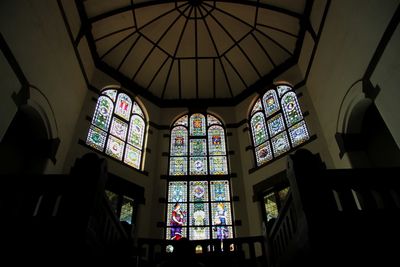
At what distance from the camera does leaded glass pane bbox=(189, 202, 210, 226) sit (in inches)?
351

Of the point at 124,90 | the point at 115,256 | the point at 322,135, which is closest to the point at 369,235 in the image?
the point at 115,256

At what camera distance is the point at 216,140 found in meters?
10.9

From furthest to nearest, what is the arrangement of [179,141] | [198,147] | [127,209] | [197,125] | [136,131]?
[197,125] → [179,141] → [198,147] → [136,131] → [127,209]

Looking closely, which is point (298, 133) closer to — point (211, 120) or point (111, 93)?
point (211, 120)

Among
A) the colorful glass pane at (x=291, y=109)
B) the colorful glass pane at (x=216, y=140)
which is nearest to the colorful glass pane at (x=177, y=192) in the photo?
the colorful glass pane at (x=216, y=140)

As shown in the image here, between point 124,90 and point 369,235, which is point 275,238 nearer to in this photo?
point 369,235

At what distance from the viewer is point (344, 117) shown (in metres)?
7.45

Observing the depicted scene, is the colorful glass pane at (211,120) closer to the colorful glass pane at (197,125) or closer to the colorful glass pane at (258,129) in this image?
the colorful glass pane at (197,125)

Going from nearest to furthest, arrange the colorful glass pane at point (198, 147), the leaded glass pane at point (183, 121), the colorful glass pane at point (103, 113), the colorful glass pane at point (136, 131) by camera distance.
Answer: the colorful glass pane at point (103, 113), the colorful glass pane at point (136, 131), the colorful glass pane at point (198, 147), the leaded glass pane at point (183, 121)

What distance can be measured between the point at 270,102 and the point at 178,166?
3824mm

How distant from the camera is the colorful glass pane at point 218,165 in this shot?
10.1m

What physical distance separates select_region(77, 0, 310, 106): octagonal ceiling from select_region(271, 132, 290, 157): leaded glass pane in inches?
94.8

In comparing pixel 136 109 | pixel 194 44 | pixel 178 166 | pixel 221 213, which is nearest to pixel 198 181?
pixel 178 166

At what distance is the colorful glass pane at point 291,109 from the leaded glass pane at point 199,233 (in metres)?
4.05
